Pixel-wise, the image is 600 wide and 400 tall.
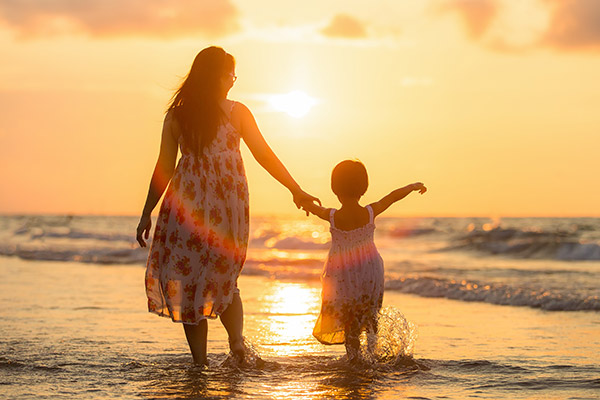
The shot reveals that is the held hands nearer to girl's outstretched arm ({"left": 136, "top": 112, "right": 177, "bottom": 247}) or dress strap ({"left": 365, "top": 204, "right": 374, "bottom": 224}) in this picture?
dress strap ({"left": 365, "top": 204, "right": 374, "bottom": 224})

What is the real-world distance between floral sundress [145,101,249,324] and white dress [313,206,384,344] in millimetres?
772

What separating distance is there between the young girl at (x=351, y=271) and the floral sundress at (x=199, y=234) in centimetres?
69

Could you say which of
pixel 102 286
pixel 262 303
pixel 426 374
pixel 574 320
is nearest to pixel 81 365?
pixel 426 374

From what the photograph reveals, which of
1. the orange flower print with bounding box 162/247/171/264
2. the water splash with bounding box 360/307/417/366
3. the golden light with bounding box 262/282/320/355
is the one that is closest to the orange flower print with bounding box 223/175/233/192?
the orange flower print with bounding box 162/247/171/264

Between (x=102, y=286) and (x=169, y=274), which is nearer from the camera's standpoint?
(x=169, y=274)

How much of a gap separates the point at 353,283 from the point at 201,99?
1607 millimetres

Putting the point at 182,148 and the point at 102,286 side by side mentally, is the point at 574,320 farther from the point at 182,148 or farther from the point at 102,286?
the point at 102,286

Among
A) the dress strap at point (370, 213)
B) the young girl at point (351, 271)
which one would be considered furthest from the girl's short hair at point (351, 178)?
the dress strap at point (370, 213)

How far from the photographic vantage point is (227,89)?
487cm

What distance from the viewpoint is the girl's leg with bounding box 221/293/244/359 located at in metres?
4.92

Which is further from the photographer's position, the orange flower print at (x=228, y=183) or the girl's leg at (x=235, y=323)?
the girl's leg at (x=235, y=323)

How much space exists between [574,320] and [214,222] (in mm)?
4757

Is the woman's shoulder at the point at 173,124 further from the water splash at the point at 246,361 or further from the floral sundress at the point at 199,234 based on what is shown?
the water splash at the point at 246,361

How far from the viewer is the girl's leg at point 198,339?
15.8 ft
